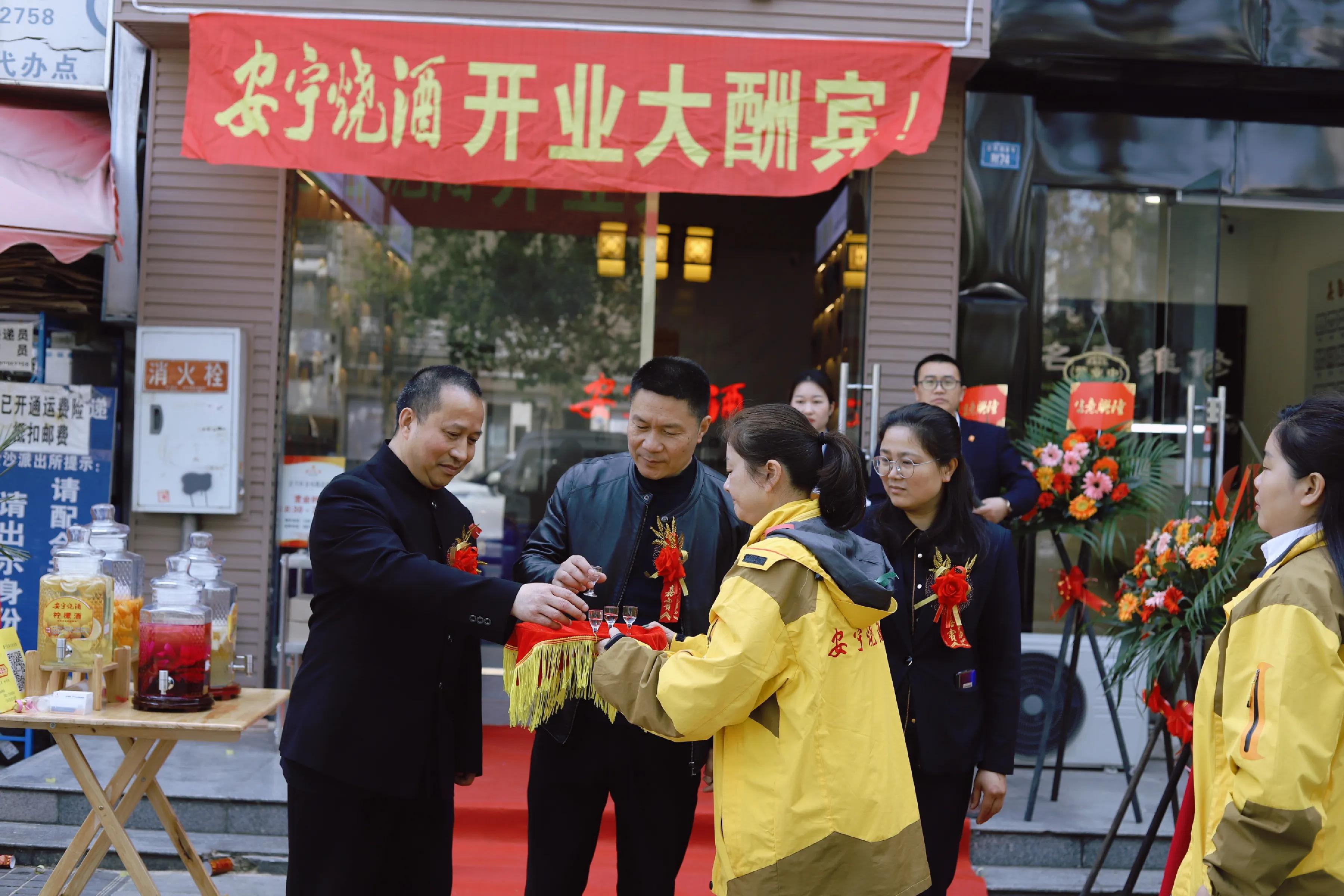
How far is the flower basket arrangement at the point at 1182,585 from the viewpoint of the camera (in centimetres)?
383

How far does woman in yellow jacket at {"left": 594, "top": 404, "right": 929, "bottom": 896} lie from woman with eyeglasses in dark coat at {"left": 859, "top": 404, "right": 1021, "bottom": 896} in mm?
617

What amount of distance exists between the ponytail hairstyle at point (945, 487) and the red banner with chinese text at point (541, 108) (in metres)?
2.40

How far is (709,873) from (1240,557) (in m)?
2.31

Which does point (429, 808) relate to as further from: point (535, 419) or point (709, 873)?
point (535, 419)

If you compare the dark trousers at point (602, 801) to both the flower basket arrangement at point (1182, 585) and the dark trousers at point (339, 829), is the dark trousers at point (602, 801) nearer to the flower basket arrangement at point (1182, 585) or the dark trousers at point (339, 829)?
the dark trousers at point (339, 829)

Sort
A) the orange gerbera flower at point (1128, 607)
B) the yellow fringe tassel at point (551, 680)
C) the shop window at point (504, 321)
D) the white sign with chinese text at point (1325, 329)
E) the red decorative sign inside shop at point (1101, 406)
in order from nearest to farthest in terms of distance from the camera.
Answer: the yellow fringe tassel at point (551, 680) < the orange gerbera flower at point (1128, 607) < the red decorative sign inside shop at point (1101, 406) < the shop window at point (504, 321) < the white sign with chinese text at point (1325, 329)

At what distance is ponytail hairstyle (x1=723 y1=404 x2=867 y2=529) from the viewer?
259 centimetres

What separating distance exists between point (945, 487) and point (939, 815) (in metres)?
0.91

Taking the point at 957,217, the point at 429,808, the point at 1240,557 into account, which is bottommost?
the point at 429,808

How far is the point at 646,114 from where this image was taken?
5527 millimetres

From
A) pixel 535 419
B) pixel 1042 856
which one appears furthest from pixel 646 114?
pixel 1042 856

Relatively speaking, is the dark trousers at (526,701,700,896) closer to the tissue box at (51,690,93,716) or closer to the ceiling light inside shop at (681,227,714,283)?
the tissue box at (51,690,93,716)

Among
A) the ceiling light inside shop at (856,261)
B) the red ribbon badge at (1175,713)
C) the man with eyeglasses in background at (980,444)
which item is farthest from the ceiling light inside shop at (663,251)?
the red ribbon badge at (1175,713)

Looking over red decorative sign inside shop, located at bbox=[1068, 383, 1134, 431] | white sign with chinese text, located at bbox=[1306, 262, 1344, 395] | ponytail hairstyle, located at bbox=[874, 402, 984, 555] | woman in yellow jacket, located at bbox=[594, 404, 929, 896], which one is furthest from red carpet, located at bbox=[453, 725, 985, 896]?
white sign with chinese text, located at bbox=[1306, 262, 1344, 395]
